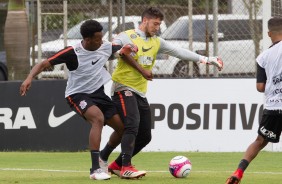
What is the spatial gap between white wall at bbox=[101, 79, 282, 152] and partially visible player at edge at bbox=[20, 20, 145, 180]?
4.93 m

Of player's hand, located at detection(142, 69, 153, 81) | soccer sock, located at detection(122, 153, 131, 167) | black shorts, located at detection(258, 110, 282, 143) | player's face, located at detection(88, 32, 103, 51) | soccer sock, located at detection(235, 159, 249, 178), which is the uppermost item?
player's face, located at detection(88, 32, 103, 51)

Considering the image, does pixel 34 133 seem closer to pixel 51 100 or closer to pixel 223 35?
pixel 51 100

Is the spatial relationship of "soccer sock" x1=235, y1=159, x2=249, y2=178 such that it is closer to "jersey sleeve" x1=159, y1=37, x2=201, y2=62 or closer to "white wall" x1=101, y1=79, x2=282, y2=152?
"jersey sleeve" x1=159, y1=37, x2=201, y2=62

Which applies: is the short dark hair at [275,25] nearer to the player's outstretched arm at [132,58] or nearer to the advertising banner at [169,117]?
the player's outstretched arm at [132,58]

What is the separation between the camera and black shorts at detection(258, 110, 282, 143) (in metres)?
10.6

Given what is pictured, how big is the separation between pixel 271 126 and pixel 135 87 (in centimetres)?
202

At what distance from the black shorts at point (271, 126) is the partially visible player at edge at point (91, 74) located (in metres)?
1.86

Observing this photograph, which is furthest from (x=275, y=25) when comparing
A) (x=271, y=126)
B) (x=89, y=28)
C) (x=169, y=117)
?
(x=169, y=117)

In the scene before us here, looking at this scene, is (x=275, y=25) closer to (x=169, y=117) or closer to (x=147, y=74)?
(x=147, y=74)

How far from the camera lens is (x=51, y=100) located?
17.3 meters

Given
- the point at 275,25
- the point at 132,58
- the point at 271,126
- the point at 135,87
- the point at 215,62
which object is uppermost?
the point at 275,25

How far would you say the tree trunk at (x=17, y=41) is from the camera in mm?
19094

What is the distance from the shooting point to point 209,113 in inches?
663

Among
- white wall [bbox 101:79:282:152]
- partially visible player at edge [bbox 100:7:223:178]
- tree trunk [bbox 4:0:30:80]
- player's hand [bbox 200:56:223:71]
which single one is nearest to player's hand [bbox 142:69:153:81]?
partially visible player at edge [bbox 100:7:223:178]
